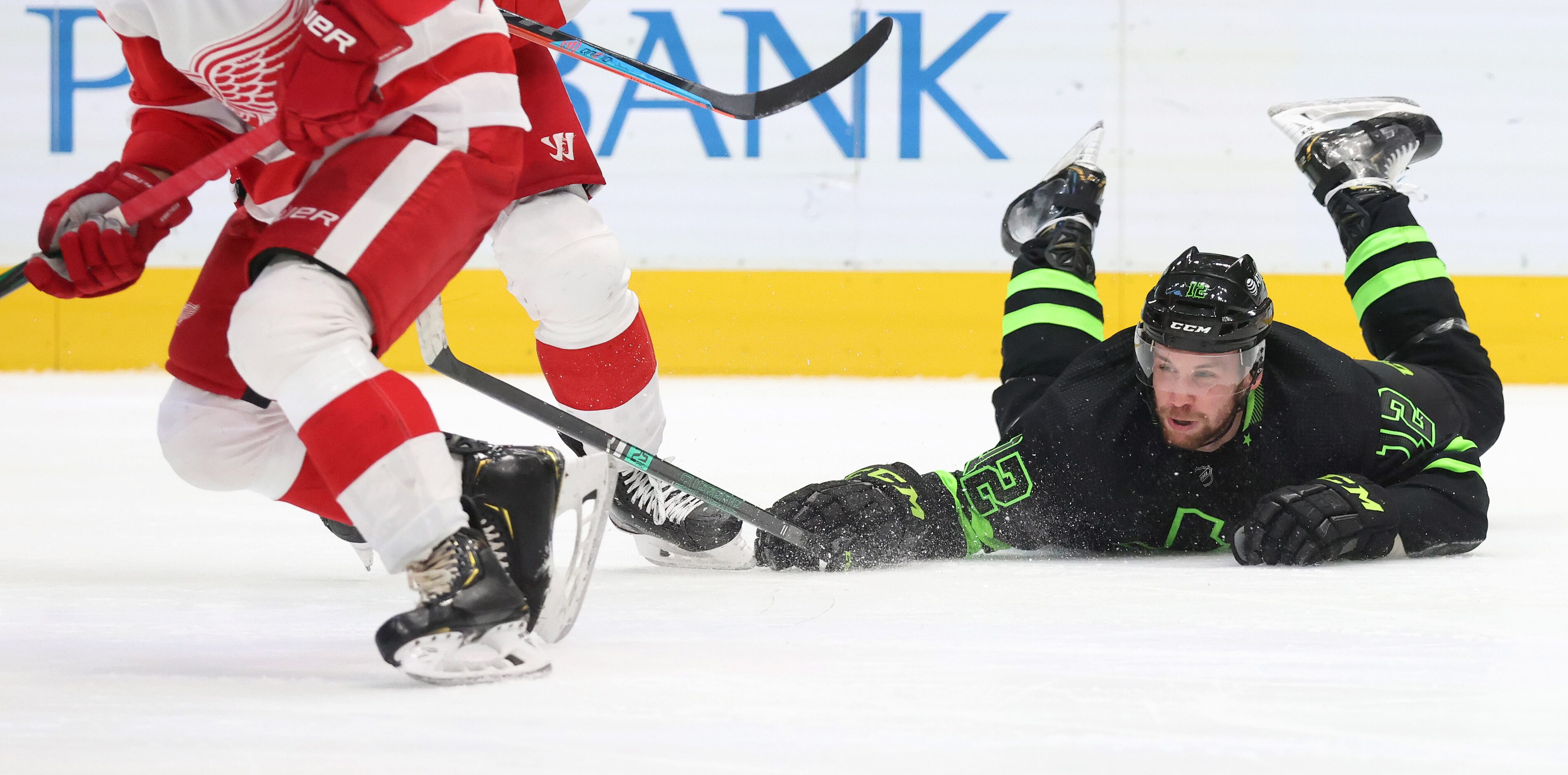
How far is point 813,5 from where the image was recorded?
17.0 feet

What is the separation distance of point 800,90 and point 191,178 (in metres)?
0.83

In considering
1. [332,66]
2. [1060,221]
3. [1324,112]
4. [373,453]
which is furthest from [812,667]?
[1324,112]

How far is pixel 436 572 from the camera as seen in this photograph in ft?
4.09

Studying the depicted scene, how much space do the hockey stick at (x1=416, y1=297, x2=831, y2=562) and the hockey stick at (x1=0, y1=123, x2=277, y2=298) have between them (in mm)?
247

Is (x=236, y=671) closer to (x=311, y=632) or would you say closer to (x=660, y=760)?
(x=311, y=632)

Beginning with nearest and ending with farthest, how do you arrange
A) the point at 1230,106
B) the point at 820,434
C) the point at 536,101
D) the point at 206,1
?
→ the point at 206,1 → the point at 536,101 → the point at 820,434 → the point at 1230,106

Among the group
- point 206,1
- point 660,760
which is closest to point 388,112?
point 206,1

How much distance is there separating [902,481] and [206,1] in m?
1.08

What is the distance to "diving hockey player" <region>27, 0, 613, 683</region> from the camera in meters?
1.24

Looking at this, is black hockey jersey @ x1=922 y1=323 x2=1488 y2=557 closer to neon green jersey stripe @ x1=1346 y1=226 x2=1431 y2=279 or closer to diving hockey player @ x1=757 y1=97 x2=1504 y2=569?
diving hockey player @ x1=757 y1=97 x2=1504 y2=569

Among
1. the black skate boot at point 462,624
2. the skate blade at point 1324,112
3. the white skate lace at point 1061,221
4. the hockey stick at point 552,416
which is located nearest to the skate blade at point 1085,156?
the white skate lace at point 1061,221

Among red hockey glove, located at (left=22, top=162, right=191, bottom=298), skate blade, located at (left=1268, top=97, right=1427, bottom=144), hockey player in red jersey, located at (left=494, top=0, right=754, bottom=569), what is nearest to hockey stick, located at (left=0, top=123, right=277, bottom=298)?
red hockey glove, located at (left=22, top=162, right=191, bottom=298)

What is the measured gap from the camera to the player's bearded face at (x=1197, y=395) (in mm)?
1955

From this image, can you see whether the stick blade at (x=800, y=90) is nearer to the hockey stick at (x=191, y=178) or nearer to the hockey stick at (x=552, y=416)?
the hockey stick at (x=552, y=416)
